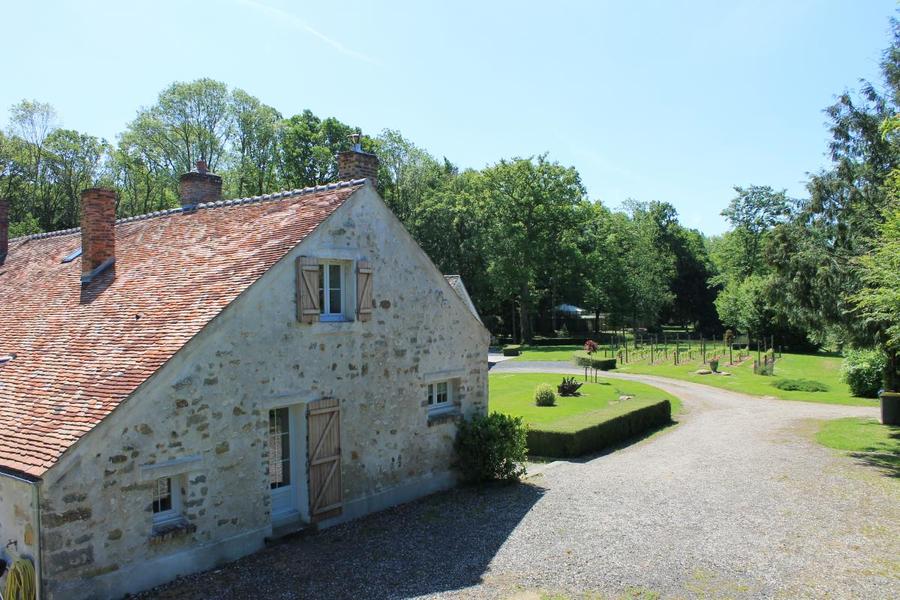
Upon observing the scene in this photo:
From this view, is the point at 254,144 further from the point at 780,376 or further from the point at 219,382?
the point at 219,382

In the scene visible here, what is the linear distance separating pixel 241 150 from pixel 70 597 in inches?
1951

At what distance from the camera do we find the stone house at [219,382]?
8539 mm

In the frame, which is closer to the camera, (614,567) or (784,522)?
(614,567)

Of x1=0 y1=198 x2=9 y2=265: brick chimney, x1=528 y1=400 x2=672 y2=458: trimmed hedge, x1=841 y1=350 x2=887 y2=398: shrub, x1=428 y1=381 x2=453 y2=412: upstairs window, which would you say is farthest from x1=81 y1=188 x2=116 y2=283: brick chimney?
x1=841 y1=350 x2=887 y2=398: shrub

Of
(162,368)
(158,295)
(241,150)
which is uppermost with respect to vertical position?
(241,150)

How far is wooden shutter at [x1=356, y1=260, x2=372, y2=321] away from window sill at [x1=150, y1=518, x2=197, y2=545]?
493 centimetres

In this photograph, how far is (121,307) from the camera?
11.7m

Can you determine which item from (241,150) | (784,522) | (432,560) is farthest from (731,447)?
(241,150)

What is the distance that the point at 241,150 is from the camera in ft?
174

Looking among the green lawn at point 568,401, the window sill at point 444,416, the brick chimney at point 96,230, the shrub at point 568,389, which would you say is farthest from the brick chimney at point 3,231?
the shrub at point 568,389

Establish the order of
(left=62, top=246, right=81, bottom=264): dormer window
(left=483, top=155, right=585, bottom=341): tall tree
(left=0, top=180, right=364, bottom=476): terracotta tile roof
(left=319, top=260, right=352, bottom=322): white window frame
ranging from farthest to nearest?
(left=483, top=155, right=585, bottom=341): tall tree → (left=62, top=246, right=81, bottom=264): dormer window → (left=319, top=260, right=352, bottom=322): white window frame → (left=0, top=180, right=364, bottom=476): terracotta tile roof

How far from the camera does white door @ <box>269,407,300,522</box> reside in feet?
37.8

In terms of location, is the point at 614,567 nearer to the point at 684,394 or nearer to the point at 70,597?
the point at 70,597

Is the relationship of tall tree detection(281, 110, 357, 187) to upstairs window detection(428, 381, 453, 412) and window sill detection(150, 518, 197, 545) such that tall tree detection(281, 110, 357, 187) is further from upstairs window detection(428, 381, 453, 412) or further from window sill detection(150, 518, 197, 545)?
window sill detection(150, 518, 197, 545)
